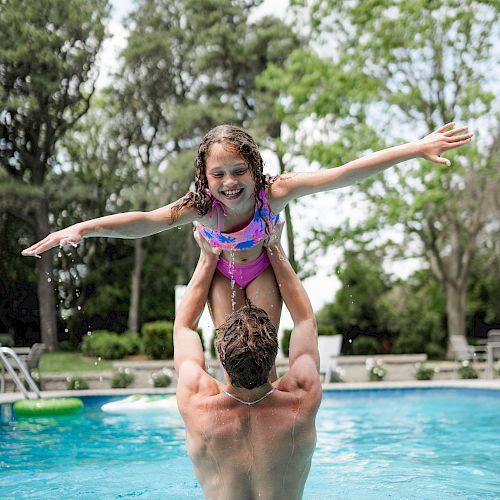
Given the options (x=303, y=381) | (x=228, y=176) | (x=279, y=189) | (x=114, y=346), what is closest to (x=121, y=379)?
(x=114, y=346)

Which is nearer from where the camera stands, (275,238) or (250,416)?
(250,416)

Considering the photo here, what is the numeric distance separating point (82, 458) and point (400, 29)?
1583 cm

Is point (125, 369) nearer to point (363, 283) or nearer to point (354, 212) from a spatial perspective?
point (354, 212)

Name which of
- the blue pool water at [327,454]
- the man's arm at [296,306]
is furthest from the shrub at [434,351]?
the man's arm at [296,306]

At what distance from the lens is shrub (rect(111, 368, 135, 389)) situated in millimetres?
14070

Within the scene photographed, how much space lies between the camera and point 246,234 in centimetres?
410

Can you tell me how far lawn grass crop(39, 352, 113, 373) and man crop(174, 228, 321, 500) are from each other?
15.4 m

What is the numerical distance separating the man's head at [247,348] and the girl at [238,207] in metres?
0.77

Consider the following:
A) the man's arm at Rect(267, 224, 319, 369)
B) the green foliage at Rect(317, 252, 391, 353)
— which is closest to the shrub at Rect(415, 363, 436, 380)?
the green foliage at Rect(317, 252, 391, 353)

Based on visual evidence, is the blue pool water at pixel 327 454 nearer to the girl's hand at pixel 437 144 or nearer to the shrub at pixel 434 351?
the girl's hand at pixel 437 144

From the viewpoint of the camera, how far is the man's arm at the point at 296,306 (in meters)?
3.69

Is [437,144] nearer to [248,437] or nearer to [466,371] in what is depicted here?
[248,437]

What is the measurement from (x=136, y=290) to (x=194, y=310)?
21.7m

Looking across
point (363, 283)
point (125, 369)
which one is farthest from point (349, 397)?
point (363, 283)
